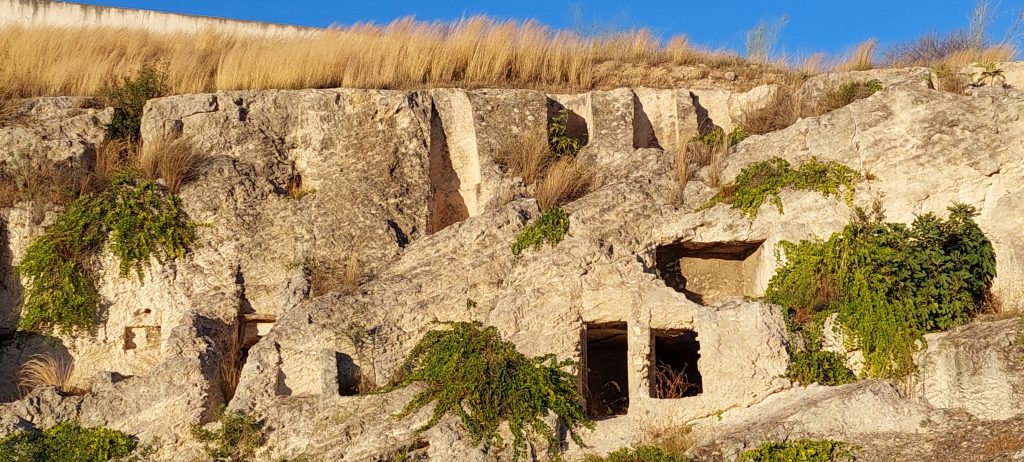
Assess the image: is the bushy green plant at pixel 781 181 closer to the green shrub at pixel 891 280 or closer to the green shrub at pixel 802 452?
the green shrub at pixel 891 280

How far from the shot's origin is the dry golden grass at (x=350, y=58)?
16797mm

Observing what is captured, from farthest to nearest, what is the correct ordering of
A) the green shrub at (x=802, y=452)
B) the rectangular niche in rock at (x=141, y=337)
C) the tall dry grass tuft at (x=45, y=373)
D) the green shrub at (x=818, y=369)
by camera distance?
the rectangular niche in rock at (x=141, y=337)
the tall dry grass tuft at (x=45, y=373)
the green shrub at (x=818, y=369)
the green shrub at (x=802, y=452)

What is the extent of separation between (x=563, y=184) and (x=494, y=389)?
3319 millimetres

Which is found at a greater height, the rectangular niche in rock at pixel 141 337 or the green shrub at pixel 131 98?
the green shrub at pixel 131 98

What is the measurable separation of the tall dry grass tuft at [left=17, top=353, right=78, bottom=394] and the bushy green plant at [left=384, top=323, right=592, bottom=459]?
3.59 metres

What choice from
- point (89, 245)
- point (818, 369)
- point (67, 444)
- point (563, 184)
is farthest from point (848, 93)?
point (67, 444)

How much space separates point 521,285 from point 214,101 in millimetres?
4667

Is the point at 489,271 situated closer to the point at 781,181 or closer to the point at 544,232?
the point at 544,232

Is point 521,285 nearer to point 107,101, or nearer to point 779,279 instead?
point 779,279

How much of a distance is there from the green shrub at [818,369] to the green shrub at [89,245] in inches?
261

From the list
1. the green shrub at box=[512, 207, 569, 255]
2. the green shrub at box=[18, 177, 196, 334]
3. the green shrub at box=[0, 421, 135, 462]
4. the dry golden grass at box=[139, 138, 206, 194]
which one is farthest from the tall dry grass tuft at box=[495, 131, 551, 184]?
the green shrub at box=[0, 421, 135, 462]

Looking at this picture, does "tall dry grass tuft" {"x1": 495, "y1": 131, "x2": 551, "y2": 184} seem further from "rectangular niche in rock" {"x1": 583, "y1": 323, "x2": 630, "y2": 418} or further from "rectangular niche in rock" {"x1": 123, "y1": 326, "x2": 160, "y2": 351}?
"rectangular niche in rock" {"x1": 123, "y1": 326, "x2": 160, "y2": 351}

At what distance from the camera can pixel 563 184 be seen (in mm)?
15023

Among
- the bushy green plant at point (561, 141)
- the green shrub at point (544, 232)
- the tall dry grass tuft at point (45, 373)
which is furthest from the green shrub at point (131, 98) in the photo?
the green shrub at point (544, 232)
